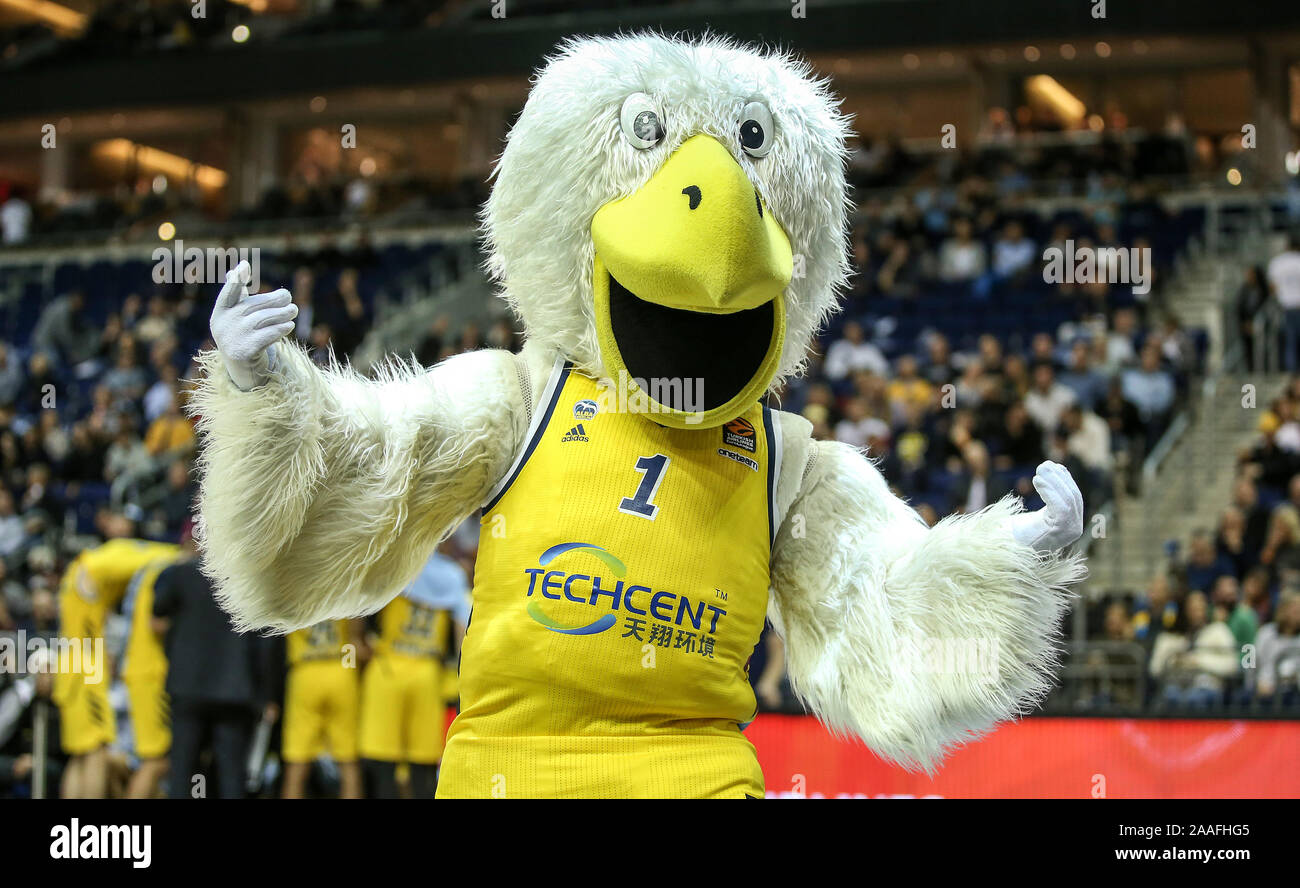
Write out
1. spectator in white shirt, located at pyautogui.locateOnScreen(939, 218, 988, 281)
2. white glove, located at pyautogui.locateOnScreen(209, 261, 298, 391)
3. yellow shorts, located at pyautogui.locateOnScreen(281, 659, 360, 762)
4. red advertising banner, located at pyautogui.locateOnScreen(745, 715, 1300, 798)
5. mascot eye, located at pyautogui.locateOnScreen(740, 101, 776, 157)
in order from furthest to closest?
1. spectator in white shirt, located at pyautogui.locateOnScreen(939, 218, 988, 281)
2. yellow shorts, located at pyautogui.locateOnScreen(281, 659, 360, 762)
3. red advertising banner, located at pyautogui.locateOnScreen(745, 715, 1300, 798)
4. mascot eye, located at pyautogui.locateOnScreen(740, 101, 776, 157)
5. white glove, located at pyautogui.locateOnScreen(209, 261, 298, 391)

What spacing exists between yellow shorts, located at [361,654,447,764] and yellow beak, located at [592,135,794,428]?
160 inches

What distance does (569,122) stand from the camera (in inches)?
111

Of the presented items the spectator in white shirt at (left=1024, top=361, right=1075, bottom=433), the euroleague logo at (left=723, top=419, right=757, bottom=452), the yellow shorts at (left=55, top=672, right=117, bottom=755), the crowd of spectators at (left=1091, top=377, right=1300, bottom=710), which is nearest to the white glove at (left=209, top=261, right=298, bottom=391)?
the euroleague logo at (left=723, top=419, right=757, bottom=452)

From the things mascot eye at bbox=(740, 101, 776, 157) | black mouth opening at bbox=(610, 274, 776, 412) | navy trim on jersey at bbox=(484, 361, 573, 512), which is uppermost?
mascot eye at bbox=(740, 101, 776, 157)

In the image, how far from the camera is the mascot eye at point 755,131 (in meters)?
2.79

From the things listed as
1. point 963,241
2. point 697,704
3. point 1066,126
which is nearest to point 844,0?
point 1066,126

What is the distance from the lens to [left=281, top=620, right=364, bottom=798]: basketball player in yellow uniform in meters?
6.51

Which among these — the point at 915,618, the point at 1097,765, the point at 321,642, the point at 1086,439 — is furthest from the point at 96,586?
the point at 1086,439

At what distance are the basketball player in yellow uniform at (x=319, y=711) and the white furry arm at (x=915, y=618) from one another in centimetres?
392

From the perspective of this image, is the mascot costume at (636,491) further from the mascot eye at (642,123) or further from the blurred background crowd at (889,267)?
the blurred background crowd at (889,267)

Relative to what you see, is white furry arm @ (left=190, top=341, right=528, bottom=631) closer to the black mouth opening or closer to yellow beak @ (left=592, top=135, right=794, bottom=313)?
the black mouth opening

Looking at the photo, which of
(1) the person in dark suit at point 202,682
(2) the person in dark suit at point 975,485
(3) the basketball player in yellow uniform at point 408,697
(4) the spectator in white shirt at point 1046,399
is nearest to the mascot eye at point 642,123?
(3) the basketball player in yellow uniform at point 408,697

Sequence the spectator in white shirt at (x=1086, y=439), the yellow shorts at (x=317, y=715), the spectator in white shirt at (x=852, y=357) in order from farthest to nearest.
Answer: the spectator in white shirt at (x=852, y=357)
the spectator in white shirt at (x=1086, y=439)
the yellow shorts at (x=317, y=715)
